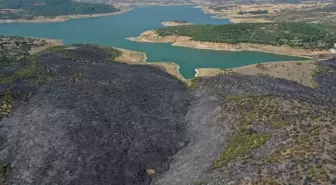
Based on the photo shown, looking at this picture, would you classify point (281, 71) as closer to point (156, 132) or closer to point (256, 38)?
point (256, 38)

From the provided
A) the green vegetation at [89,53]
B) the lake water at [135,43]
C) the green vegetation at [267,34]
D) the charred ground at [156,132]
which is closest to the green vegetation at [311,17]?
the lake water at [135,43]

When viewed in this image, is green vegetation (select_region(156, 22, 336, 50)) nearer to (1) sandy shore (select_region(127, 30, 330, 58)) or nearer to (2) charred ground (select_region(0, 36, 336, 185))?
(1) sandy shore (select_region(127, 30, 330, 58))

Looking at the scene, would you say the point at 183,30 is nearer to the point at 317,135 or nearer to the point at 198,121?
the point at 198,121

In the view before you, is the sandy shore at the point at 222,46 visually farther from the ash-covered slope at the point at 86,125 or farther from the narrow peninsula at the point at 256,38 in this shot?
the ash-covered slope at the point at 86,125

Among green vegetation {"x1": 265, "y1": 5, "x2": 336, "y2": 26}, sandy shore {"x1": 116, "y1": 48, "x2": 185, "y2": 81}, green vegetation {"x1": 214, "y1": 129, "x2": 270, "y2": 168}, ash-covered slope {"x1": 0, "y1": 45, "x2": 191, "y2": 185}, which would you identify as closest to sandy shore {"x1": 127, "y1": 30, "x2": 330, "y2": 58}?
sandy shore {"x1": 116, "y1": 48, "x2": 185, "y2": 81}

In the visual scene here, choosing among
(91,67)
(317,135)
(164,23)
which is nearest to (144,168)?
(317,135)
